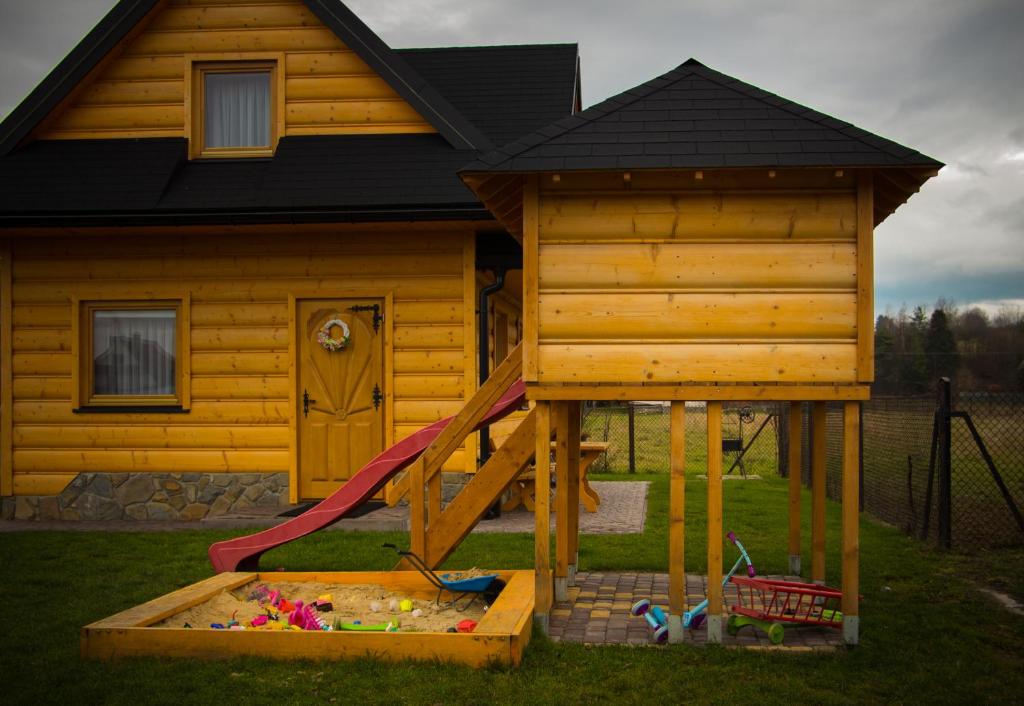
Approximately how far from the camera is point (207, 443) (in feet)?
41.9

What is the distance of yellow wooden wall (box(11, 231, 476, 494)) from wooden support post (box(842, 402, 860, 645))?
6.14 m

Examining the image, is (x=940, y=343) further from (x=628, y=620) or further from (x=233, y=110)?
(x=628, y=620)

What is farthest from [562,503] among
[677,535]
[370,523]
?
[370,523]

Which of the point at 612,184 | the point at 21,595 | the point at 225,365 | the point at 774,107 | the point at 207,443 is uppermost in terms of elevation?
the point at 774,107

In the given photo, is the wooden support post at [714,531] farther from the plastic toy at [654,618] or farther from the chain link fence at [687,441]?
the chain link fence at [687,441]

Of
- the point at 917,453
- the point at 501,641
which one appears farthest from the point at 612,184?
the point at 917,453

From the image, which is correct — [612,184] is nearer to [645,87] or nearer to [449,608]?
[645,87]

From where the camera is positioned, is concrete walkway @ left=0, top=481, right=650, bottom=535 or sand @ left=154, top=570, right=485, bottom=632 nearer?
sand @ left=154, top=570, right=485, bottom=632

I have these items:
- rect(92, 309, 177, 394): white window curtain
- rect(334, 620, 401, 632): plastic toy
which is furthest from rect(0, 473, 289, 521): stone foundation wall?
rect(334, 620, 401, 632): plastic toy

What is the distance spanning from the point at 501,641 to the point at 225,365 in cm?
775

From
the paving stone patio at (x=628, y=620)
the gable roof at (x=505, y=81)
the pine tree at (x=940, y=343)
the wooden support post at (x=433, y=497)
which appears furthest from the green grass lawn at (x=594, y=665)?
the pine tree at (x=940, y=343)

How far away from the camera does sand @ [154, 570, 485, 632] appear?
23.2ft

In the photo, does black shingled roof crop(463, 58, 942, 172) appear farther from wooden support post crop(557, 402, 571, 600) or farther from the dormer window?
the dormer window

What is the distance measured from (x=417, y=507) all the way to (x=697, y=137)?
138 inches
